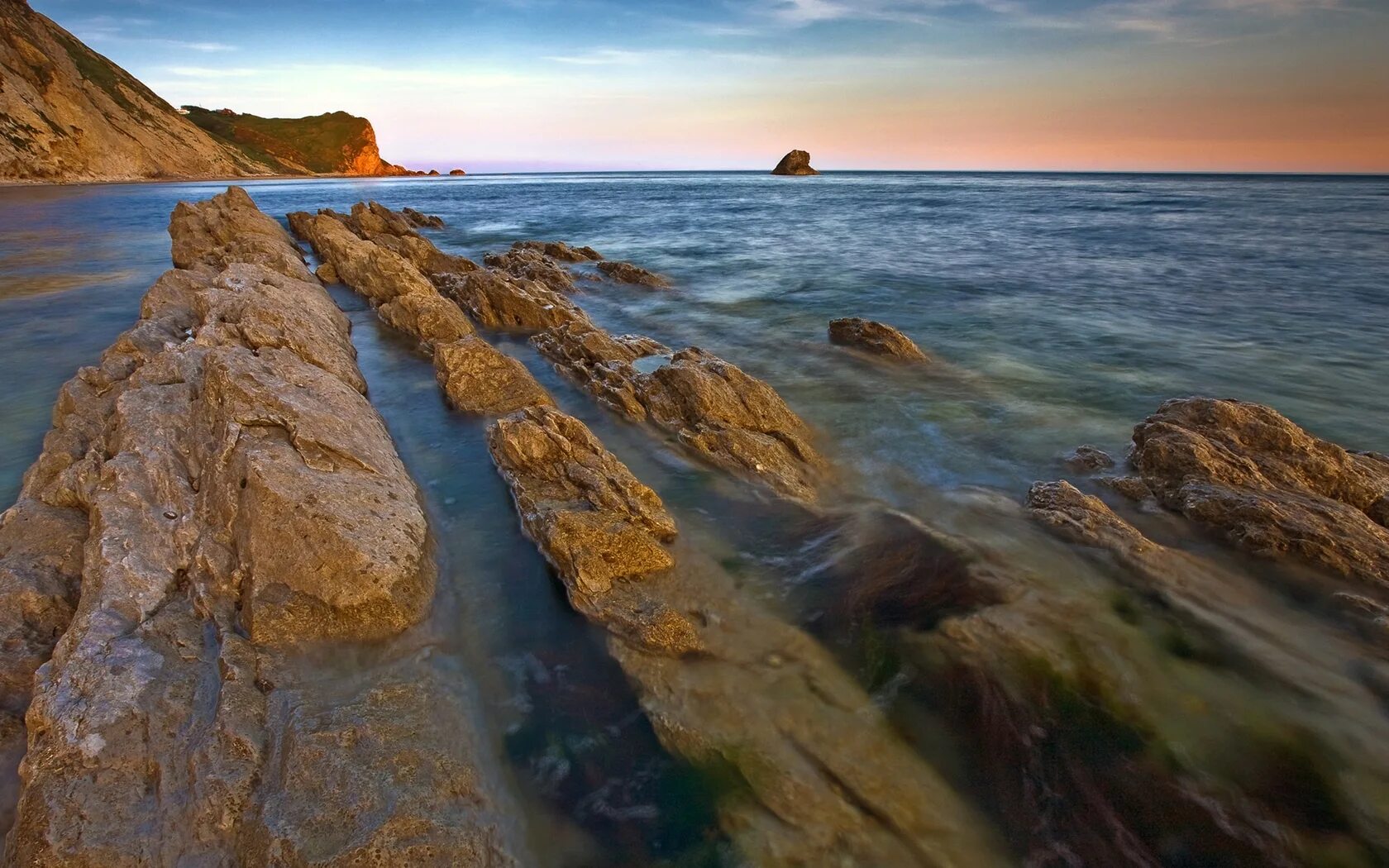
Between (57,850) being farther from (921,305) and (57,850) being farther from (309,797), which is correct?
(921,305)

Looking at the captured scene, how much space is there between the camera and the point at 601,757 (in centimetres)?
472

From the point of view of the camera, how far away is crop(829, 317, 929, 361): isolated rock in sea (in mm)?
14062

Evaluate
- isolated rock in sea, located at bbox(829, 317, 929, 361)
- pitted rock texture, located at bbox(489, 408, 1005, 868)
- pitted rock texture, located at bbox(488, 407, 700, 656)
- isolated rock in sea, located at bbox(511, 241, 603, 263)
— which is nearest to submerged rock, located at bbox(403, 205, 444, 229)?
isolated rock in sea, located at bbox(511, 241, 603, 263)

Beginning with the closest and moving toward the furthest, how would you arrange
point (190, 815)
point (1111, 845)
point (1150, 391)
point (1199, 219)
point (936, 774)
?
point (190, 815) → point (1111, 845) → point (936, 774) → point (1150, 391) → point (1199, 219)

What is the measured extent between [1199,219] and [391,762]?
57.0m

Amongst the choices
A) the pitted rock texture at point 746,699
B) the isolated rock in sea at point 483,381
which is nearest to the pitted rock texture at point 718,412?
the isolated rock in sea at point 483,381

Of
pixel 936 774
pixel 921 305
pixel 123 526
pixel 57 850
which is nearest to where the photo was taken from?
pixel 57 850

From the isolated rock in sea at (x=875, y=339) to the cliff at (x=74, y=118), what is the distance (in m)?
86.2

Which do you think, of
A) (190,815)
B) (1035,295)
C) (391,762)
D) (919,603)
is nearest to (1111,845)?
(919,603)

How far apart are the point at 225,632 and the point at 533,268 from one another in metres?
19.1

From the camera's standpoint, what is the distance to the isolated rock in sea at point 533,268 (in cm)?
2145

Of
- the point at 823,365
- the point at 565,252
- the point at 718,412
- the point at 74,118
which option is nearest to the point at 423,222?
the point at 565,252

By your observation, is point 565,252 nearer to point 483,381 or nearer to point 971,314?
point 971,314

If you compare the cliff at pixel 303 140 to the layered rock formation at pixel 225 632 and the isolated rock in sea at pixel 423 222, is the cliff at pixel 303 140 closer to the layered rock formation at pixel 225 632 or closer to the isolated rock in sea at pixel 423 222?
the isolated rock in sea at pixel 423 222
